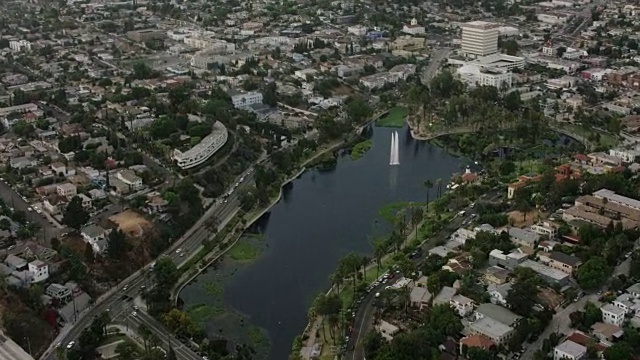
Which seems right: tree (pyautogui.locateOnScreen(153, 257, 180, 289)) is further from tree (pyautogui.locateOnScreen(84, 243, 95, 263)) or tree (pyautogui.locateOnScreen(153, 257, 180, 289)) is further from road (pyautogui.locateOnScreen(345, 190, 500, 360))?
road (pyautogui.locateOnScreen(345, 190, 500, 360))

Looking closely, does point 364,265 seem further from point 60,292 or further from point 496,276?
point 60,292

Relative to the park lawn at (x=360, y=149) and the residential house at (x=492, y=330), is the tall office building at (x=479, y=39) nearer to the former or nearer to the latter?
the park lawn at (x=360, y=149)

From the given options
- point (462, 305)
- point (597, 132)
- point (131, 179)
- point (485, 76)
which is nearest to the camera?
point (462, 305)

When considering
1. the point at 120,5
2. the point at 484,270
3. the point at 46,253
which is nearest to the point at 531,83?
the point at 484,270

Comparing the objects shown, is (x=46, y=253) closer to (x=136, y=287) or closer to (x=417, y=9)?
(x=136, y=287)

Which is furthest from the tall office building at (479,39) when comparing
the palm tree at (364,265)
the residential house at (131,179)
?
the palm tree at (364,265)

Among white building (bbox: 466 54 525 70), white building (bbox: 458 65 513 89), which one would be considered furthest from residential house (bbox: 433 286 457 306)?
white building (bbox: 466 54 525 70)

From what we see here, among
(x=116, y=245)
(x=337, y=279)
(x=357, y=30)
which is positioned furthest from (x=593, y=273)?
(x=357, y=30)
